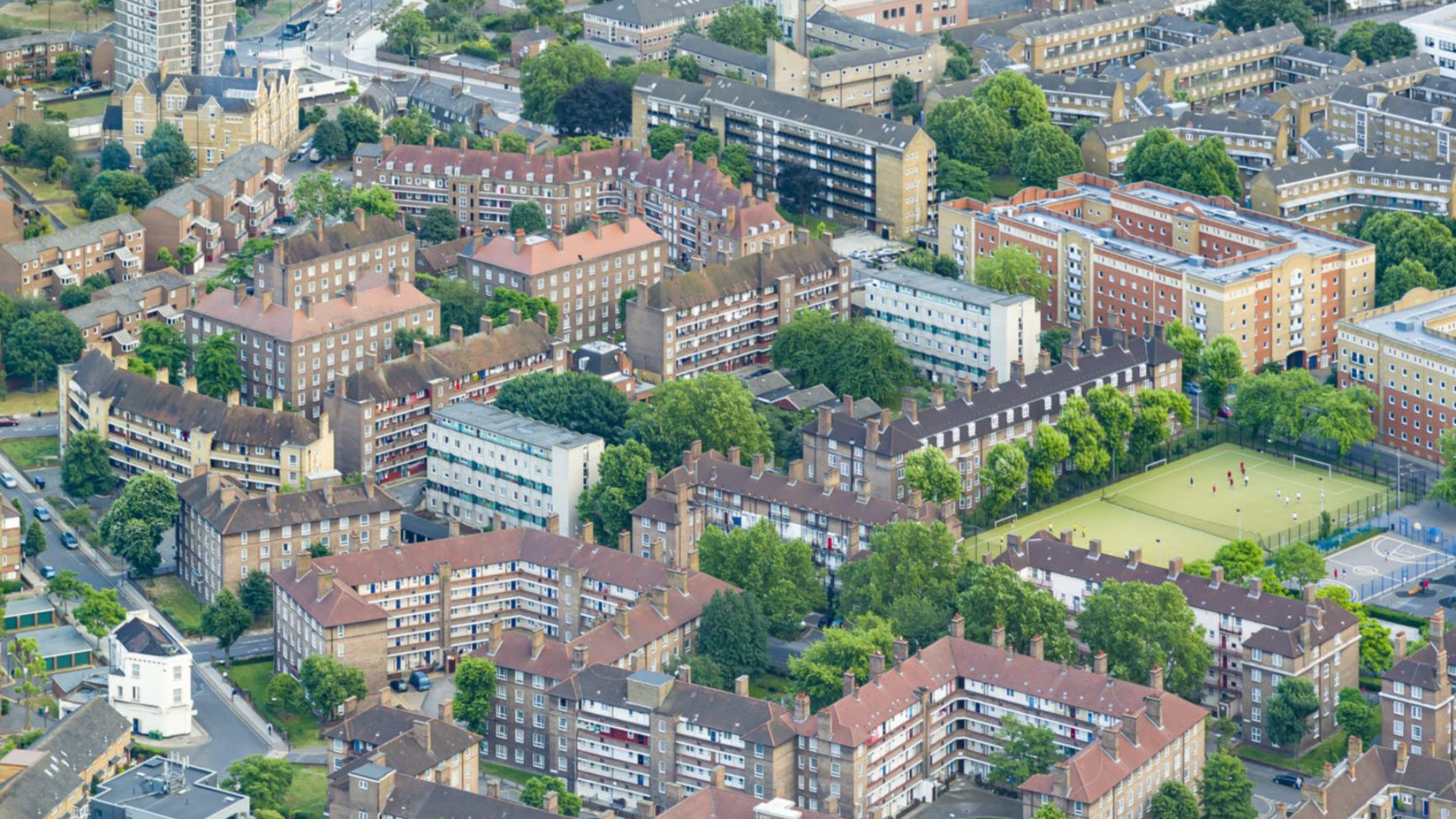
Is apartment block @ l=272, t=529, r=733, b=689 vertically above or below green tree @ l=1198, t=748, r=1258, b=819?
above

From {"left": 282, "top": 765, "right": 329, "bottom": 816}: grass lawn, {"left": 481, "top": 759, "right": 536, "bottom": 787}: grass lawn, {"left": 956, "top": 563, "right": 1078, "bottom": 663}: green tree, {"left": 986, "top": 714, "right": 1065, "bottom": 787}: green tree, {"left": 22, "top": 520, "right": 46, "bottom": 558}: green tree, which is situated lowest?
{"left": 481, "top": 759, "right": 536, "bottom": 787}: grass lawn

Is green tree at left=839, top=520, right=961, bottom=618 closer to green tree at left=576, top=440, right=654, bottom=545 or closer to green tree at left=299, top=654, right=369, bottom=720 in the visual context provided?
green tree at left=576, top=440, right=654, bottom=545

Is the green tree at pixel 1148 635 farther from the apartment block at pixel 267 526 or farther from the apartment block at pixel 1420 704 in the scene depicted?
the apartment block at pixel 267 526

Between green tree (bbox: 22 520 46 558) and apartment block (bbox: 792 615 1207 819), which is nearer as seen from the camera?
apartment block (bbox: 792 615 1207 819)

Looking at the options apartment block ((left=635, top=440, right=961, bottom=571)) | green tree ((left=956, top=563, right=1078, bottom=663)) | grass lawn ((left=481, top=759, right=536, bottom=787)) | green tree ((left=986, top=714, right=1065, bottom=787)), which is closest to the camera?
green tree ((left=986, top=714, right=1065, bottom=787))

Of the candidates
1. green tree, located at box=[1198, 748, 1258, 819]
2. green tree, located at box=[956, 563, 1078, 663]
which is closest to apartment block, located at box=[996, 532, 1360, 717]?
green tree, located at box=[956, 563, 1078, 663]

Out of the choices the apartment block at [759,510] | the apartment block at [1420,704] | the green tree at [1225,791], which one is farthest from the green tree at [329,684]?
the apartment block at [1420,704]

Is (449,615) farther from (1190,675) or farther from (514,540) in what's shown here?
(1190,675)
